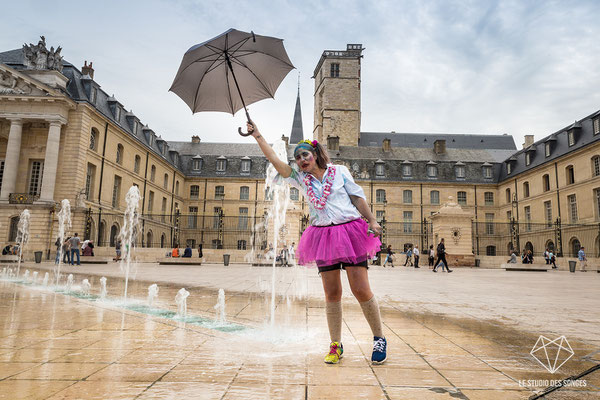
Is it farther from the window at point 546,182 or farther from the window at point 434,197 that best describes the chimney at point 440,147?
the window at point 546,182

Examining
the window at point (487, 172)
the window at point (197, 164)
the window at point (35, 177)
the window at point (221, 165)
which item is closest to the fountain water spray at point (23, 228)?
the window at point (35, 177)

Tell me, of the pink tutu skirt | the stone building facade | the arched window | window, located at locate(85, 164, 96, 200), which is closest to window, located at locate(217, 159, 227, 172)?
the stone building facade

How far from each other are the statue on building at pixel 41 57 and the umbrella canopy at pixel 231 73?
93.5 ft

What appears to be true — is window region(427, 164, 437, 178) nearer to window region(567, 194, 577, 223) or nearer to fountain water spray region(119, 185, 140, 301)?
window region(567, 194, 577, 223)

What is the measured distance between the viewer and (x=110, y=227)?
2941cm

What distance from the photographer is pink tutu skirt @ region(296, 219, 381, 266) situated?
117 inches

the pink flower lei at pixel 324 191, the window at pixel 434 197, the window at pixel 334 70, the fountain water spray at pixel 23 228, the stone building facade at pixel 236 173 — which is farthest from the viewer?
the window at pixel 334 70

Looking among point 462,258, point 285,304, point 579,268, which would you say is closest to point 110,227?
point 462,258

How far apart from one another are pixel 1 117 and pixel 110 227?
33.4ft

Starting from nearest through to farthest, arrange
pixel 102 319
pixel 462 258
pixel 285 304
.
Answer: pixel 102 319 → pixel 285 304 → pixel 462 258

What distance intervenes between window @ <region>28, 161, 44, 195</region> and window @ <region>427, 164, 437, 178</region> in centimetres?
3824

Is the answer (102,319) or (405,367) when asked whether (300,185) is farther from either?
(102,319)

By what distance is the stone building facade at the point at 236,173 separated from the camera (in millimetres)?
26484

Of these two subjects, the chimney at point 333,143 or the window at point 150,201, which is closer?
the window at point 150,201
